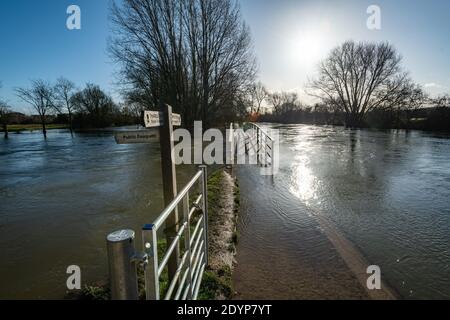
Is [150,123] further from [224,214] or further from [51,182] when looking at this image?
[51,182]

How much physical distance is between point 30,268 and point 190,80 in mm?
17520

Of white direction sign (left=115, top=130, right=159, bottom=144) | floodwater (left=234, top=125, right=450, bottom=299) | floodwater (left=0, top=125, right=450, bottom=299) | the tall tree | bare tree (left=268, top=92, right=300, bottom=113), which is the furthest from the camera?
bare tree (left=268, top=92, right=300, bottom=113)

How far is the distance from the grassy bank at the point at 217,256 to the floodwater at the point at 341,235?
0.53ft

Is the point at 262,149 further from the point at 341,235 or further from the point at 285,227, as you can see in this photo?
the point at 341,235

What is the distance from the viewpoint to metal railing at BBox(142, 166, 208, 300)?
4.53 feet

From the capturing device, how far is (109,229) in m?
4.36

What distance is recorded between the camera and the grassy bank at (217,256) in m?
2.58

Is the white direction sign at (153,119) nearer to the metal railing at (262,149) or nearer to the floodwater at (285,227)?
the floodwater at (285,227)

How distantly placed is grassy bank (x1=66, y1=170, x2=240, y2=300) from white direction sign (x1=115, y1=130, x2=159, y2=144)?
1516 millimetres

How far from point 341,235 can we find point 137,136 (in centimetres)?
333

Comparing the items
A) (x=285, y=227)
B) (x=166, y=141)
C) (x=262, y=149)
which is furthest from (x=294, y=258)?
(x=262, y=149)

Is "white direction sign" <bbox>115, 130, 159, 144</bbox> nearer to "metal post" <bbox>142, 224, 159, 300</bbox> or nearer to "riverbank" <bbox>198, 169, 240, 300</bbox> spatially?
"metal post" <bbox>142, 224, 159, 300</bbox>

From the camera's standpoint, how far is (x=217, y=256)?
3238 millimetres

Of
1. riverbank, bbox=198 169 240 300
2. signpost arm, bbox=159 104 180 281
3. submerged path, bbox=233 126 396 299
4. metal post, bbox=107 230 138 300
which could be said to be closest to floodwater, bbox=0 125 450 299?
submerged path, bbox=233 126 396 299
